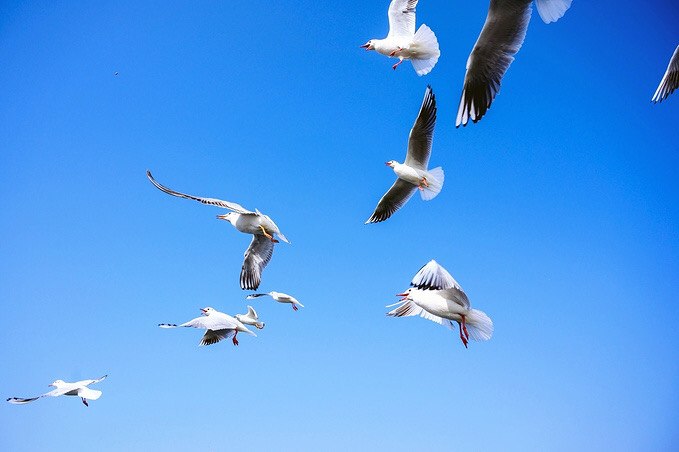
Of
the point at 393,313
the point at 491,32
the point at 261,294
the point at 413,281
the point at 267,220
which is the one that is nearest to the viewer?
the point at 491,32

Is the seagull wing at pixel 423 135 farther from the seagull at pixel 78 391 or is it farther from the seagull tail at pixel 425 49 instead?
the seagull at pixel 78 391

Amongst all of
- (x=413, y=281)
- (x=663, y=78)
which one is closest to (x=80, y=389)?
(x=413, y=281)

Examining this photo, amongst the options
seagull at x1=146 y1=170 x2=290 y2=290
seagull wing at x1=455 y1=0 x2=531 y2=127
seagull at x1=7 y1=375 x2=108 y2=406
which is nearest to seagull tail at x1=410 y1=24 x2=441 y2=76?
seagull wing at x1=455 y1=0 x2=531 y2=127

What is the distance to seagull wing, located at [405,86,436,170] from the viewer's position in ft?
27.9

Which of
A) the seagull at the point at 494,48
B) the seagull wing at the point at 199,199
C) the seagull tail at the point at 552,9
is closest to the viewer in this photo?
the seagull tail at the point at 552,9

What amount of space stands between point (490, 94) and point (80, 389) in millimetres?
8140

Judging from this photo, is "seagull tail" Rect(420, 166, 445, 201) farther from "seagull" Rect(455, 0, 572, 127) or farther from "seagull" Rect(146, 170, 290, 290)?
"seagull" Rect(455, 0, 572, 127)

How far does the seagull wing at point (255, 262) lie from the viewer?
946 centimetres

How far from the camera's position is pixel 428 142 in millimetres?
8695

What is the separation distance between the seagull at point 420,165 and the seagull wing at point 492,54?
274 cm

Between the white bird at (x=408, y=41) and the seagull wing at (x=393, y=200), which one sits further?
the seagull wing at (x=393, y=200)

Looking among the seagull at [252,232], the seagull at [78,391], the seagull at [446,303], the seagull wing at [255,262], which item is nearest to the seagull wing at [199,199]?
the seagull at [252,232]

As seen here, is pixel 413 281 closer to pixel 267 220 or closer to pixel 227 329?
pixel 267 220

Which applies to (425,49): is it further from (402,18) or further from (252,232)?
(252,232)
